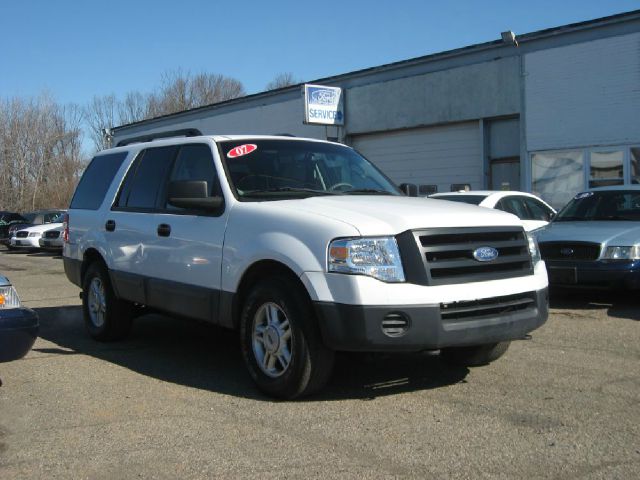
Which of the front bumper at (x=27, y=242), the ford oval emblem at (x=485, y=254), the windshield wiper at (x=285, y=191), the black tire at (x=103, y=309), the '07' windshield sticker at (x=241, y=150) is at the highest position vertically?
the '07' windshield sticker at (x=241, y=150)

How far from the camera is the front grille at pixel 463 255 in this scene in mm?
4656

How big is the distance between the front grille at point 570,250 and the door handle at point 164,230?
17.2 ft

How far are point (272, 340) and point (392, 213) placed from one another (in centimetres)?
125

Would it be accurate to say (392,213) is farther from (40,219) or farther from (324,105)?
(40,219)

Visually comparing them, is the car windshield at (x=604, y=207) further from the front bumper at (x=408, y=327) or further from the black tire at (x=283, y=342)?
the black tire at (x=283, y=342)

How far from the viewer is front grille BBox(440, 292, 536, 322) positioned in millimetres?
4715

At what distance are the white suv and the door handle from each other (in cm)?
1

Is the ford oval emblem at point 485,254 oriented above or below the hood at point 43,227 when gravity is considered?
above

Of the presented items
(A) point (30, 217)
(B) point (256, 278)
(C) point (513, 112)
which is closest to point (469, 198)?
(B) point (256, 278)

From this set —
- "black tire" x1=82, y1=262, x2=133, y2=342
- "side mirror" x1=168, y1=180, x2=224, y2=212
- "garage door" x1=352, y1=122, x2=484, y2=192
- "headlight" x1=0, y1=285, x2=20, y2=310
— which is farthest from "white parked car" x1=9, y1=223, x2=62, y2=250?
"headlight" x1=0, y1=285, x2=20, y2=310

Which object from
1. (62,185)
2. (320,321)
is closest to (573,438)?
(320,321)

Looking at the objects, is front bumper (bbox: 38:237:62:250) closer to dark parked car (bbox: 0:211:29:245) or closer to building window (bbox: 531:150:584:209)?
dark parked car (bbox: 0:211:29:245)

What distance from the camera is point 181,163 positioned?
650 cm

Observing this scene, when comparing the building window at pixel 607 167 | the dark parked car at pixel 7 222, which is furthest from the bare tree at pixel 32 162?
the building window at pixel 607 167
